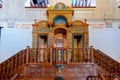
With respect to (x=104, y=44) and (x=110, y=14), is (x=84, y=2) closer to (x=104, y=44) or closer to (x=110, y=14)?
(x=110, y=14)

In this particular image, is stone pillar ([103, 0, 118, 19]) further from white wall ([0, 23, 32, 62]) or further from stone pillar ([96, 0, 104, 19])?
white wall ([0, 23, 32, 62])

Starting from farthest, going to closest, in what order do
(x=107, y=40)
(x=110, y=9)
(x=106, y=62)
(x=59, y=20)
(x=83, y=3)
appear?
(x=83, y=3), (x=110, y=9), (x=107, y=40), (x=59, y=20), (x=106, y=62)

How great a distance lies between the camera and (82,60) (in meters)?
10.9

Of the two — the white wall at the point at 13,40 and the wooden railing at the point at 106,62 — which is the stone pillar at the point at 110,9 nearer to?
the wooden railing at the point at 106,62

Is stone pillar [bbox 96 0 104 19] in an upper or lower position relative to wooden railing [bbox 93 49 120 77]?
upper

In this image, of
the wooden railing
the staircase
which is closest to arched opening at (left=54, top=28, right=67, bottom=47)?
the staircase

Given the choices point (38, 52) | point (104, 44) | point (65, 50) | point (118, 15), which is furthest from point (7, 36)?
point (118, 15)

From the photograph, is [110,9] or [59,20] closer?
[59,20]

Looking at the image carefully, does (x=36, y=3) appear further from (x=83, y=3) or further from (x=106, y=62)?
(x=106, y=62)

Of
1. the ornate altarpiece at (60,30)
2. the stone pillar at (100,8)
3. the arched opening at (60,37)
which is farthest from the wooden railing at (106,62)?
the stone pillar at (100,8)

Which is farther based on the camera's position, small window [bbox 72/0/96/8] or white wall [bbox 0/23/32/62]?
small window [bbox 72/0/96/8]

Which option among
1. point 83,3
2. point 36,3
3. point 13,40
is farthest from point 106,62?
point 36,3

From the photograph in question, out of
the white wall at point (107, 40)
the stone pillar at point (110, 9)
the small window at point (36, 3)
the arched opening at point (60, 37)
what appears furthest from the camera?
the small window at point (36, 3)

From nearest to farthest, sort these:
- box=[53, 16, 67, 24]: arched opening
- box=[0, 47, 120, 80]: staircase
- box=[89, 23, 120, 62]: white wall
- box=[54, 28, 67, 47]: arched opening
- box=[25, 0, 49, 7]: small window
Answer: box=[0, 47, 120, 80]: staircase, box=[53, 16, 67, 24]: arched opening, box=[54, 28, 67, 47]: arched opening, box=[89, 23, 120, 62]: white wall, box=[25, 0, 49, 7]: small window
